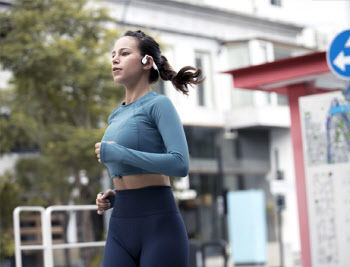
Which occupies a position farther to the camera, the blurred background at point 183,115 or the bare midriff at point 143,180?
the blurred background at point 183,115

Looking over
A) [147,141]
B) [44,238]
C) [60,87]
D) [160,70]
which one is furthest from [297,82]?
[147,141]

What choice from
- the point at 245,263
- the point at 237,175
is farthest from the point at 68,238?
the point at 237,175

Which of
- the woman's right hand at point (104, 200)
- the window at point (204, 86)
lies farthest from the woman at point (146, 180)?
the window at point (204, 86)

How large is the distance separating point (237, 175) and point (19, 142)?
13514 millimetres

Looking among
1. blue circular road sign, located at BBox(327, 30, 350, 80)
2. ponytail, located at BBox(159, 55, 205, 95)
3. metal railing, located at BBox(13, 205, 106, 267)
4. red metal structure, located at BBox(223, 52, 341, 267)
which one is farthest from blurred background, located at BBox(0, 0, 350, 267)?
ponytail, located at BBox(159, 55, 205, 95)

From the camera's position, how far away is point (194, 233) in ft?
94.2

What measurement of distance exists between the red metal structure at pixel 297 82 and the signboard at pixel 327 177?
92 cm

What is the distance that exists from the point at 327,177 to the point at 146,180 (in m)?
6.53

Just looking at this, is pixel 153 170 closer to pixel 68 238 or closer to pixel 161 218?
pixel 161 218

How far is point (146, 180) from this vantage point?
9.93 feet

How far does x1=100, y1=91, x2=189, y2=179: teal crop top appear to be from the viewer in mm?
2854

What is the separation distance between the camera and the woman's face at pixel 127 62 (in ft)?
10.4

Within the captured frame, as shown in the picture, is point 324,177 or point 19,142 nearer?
point 324,177

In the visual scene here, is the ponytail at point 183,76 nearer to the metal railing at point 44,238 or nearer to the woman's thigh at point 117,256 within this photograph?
the woman's thigh at point 117,256
